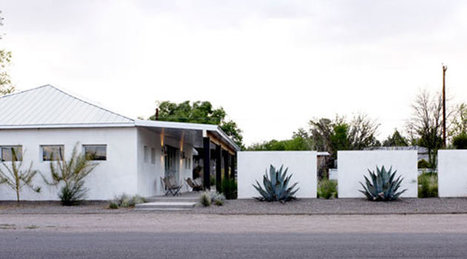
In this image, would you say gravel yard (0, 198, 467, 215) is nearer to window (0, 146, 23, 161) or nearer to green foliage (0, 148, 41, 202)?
green foliage (0, 148, 41, 202)

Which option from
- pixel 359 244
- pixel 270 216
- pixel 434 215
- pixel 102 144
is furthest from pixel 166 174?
pixel 359 244

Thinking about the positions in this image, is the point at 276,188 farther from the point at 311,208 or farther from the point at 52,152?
the point at 52,152

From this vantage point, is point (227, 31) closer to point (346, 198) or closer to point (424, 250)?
point (346, 198)

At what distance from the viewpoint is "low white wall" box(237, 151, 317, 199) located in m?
19.0

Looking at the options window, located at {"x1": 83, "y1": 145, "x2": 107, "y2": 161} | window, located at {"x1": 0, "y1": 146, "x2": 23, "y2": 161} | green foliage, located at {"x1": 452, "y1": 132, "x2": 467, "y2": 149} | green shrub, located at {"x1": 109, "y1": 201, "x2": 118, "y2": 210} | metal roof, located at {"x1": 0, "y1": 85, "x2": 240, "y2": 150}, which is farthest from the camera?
green foliage, located at {"x1": 452, "y1": 132, "x2": 467, "y2": 149}

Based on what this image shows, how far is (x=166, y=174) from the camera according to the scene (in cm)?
2455

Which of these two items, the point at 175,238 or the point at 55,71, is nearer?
the point at 175,238

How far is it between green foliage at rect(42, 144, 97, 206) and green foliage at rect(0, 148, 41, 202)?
84cm

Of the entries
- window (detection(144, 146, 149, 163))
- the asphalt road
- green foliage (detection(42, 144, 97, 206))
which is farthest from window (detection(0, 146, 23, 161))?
the asphalt road

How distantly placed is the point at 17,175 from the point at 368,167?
12.3 metres

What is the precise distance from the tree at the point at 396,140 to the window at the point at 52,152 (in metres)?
29.8

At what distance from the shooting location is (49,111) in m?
20.3

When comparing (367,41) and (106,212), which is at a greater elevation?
(367,41)

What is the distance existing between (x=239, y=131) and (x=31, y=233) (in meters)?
44.8
